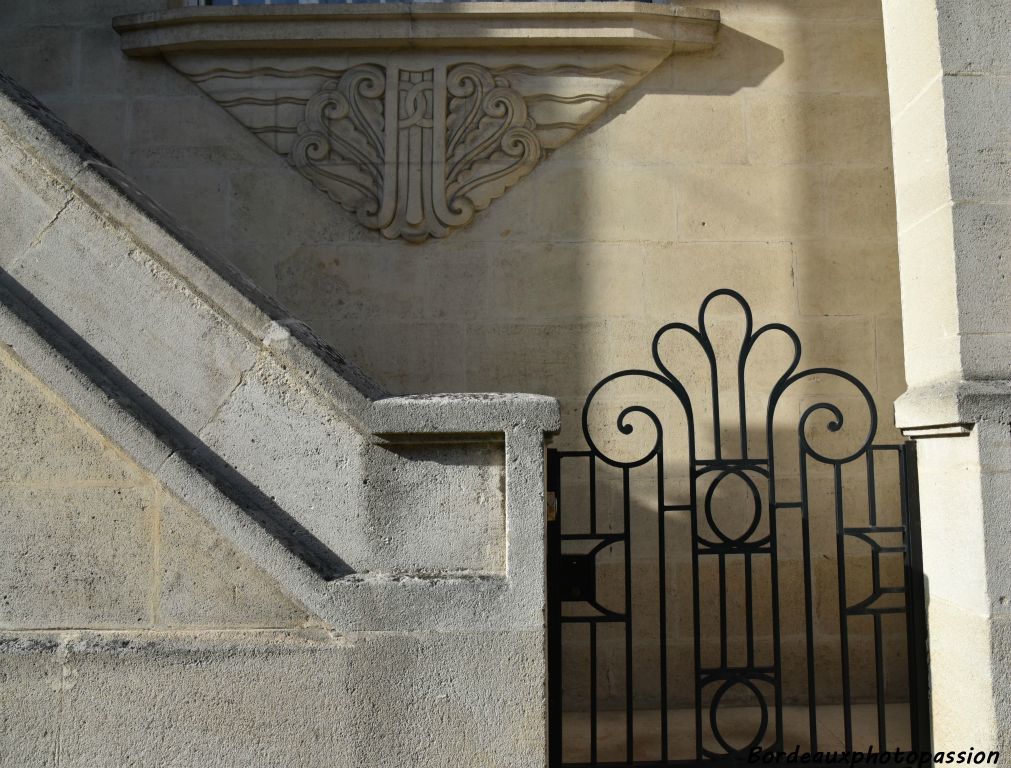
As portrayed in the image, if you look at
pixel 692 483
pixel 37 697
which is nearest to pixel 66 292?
pixel 37 697

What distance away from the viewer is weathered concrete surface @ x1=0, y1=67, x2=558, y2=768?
2311 millimetres

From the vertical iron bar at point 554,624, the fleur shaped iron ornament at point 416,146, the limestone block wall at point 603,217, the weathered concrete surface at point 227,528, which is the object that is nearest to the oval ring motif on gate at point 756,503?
the vertical iron bar at point 554,624

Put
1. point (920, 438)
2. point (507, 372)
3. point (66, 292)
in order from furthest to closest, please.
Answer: point (507, 372), point (920, 438), point (66, 292)

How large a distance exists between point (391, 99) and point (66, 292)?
247 centimetres

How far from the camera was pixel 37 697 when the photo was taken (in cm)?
232

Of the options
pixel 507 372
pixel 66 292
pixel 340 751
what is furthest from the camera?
pixel 507 372

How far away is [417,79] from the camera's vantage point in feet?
15.2

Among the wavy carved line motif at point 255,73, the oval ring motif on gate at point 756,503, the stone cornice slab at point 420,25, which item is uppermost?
the stone cornice slab at point 420,25

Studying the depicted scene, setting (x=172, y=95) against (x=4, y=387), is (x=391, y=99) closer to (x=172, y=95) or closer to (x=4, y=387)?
(x=172, y=95)

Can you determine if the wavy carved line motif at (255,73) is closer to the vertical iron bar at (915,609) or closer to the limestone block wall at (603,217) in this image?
the limestone block wall at (603,217)

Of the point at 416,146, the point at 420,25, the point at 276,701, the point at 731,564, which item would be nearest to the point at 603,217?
the point at 416,146

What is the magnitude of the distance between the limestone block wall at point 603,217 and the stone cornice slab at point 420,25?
7.3 inches

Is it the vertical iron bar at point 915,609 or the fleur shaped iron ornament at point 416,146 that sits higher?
the fleur shaped iron ornament at point 416,146

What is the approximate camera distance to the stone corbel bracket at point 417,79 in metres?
4.56
